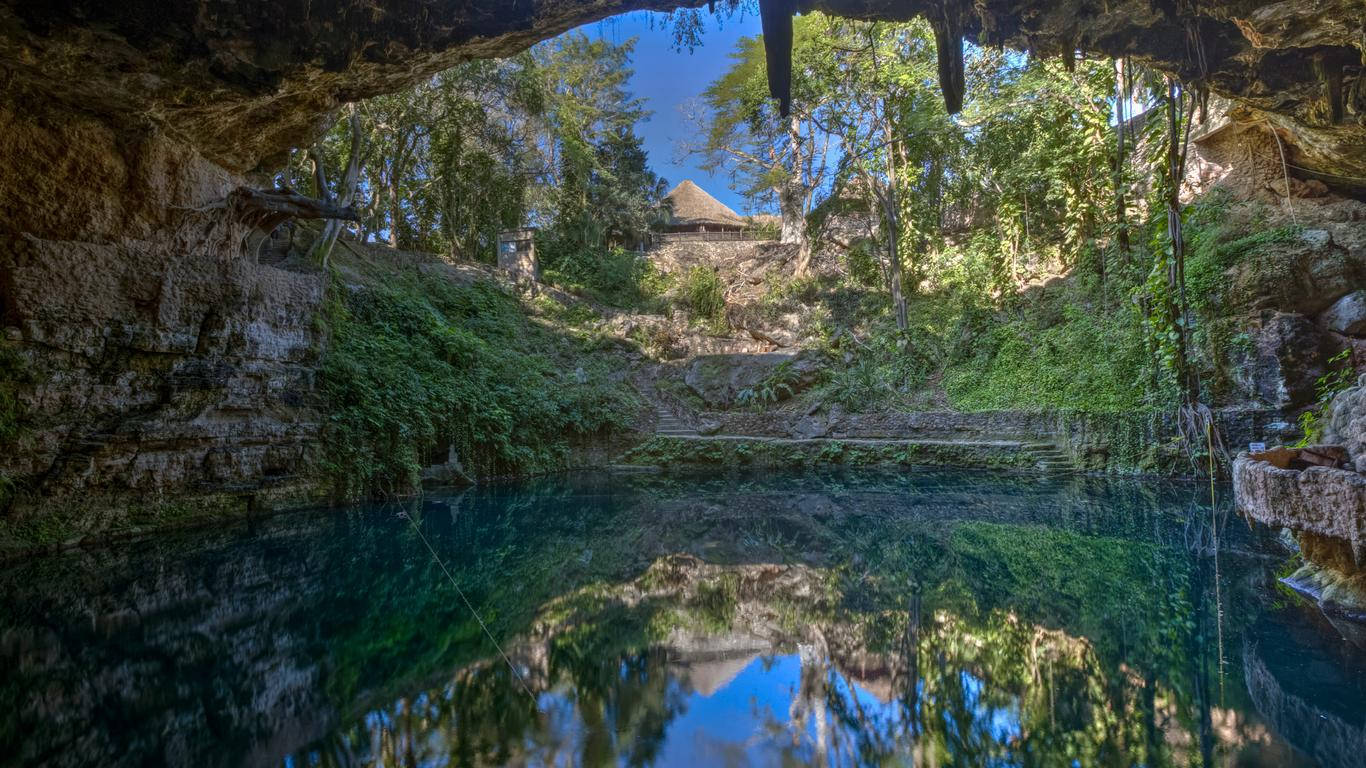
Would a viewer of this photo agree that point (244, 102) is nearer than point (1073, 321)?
Yes

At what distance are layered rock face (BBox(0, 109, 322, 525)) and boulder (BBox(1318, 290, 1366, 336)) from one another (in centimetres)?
1575

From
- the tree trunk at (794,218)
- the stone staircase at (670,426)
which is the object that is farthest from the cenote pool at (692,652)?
the tree trunk at (794,218)

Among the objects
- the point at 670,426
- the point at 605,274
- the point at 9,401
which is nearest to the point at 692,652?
the point at 9,401

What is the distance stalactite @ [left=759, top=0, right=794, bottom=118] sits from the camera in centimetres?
583

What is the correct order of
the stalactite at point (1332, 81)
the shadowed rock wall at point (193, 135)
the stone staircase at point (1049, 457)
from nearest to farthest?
the shadowed rock wall at point (193, 135)
the stalactite at point (1332, 81)
the stone staircase at point (1049, 457)

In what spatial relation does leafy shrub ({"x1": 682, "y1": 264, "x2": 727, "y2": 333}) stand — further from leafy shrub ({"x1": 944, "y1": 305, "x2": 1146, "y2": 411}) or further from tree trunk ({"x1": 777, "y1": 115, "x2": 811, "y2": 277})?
leafy shrub ({"x1": 944, "y1": 305, "x2": 1146, "y2": 411})

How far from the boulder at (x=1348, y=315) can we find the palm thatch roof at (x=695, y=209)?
22407mm

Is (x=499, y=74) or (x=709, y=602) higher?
(x=499, y=74)

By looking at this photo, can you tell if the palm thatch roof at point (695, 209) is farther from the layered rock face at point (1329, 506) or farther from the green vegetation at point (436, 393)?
the layered rock face at point (1329, 506)

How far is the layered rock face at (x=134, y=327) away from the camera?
6348 millimetres

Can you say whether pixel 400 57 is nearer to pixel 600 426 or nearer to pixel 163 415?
pixel 163 415

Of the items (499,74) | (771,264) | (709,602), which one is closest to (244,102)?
(709,602)

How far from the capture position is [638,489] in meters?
10.6

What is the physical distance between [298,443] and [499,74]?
12.1m
